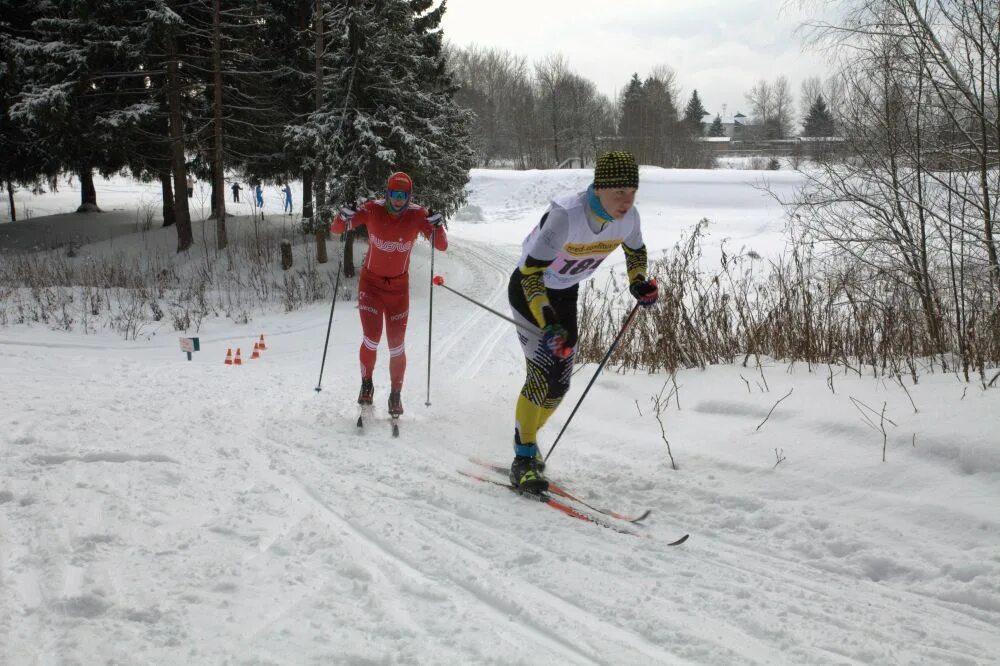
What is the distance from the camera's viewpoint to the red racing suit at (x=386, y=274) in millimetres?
5520

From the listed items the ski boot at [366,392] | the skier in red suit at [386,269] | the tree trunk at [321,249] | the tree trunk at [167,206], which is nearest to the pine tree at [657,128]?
the tree trunk at [167,206]

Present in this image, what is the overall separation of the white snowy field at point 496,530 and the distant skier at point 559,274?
1.54ft

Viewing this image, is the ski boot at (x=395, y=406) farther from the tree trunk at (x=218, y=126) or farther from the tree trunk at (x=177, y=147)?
the tree trunk at (x=177, y=147)

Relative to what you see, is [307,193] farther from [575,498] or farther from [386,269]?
[575,498]

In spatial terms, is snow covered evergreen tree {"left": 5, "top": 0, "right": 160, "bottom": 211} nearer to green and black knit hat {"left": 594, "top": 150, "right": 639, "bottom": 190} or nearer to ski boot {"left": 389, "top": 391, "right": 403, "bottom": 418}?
ski boot {"left": 389, "top": 391, "right": 403, "bottom": 418}

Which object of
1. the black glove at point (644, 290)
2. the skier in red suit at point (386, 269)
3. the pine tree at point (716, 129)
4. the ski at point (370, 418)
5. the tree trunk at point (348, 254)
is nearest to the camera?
the black glove at point (644, 290)

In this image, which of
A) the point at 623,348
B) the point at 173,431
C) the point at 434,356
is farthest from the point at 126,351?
the point at 623,348

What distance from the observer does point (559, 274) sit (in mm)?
3859

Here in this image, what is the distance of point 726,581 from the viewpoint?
2.72 m

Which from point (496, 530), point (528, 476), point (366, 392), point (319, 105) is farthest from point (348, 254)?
point (496, 530)

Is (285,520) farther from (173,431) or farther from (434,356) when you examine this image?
(434,356)

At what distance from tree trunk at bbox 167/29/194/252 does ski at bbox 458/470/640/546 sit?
49.3 feet

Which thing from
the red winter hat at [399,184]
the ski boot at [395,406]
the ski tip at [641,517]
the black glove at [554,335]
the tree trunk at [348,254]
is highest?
the red winter hat at [399,184]

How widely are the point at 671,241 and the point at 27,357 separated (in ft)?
58.8
